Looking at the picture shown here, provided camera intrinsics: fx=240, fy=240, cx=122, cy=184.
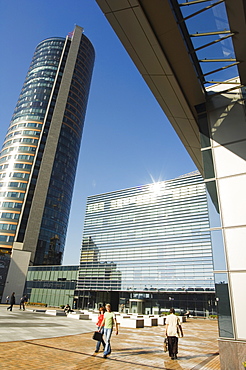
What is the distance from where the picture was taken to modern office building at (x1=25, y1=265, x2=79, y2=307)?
48.7 meters

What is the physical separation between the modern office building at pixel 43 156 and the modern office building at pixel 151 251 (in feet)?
47.0

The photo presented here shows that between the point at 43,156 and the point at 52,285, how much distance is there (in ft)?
133

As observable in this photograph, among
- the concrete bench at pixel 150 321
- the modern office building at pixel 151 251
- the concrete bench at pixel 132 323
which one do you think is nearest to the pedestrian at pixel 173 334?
the concrete bench at pixel 132 323

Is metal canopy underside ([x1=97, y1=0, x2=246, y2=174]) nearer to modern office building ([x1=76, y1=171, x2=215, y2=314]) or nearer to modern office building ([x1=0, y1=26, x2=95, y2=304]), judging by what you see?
modern office building ([x1=76, y1=171, x2=215, y2=314])

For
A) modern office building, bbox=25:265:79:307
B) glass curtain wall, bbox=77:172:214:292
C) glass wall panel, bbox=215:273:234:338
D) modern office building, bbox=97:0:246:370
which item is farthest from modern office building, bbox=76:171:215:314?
modern office building, bbox=97:0:246:370

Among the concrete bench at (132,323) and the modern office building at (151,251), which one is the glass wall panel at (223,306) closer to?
the concrete bench at (132,323)

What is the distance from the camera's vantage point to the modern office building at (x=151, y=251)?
147 ft

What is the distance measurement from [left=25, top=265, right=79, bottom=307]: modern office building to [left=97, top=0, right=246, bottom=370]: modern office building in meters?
47.3

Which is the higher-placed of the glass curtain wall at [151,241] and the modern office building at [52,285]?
the glass curtain wall at [151,241]

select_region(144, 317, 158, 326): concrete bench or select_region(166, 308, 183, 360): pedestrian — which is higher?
select_region(166, 308, 183, 360): pedestrian

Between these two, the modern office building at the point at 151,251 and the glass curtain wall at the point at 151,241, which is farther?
the glass curtain wall at the point at 151,241

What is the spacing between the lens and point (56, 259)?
234 feet

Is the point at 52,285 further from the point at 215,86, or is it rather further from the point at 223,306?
the point at 215,86

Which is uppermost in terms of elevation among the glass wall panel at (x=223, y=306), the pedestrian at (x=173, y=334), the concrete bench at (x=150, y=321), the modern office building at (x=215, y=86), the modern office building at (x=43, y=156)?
the modern office building at (x=43, y=156)
